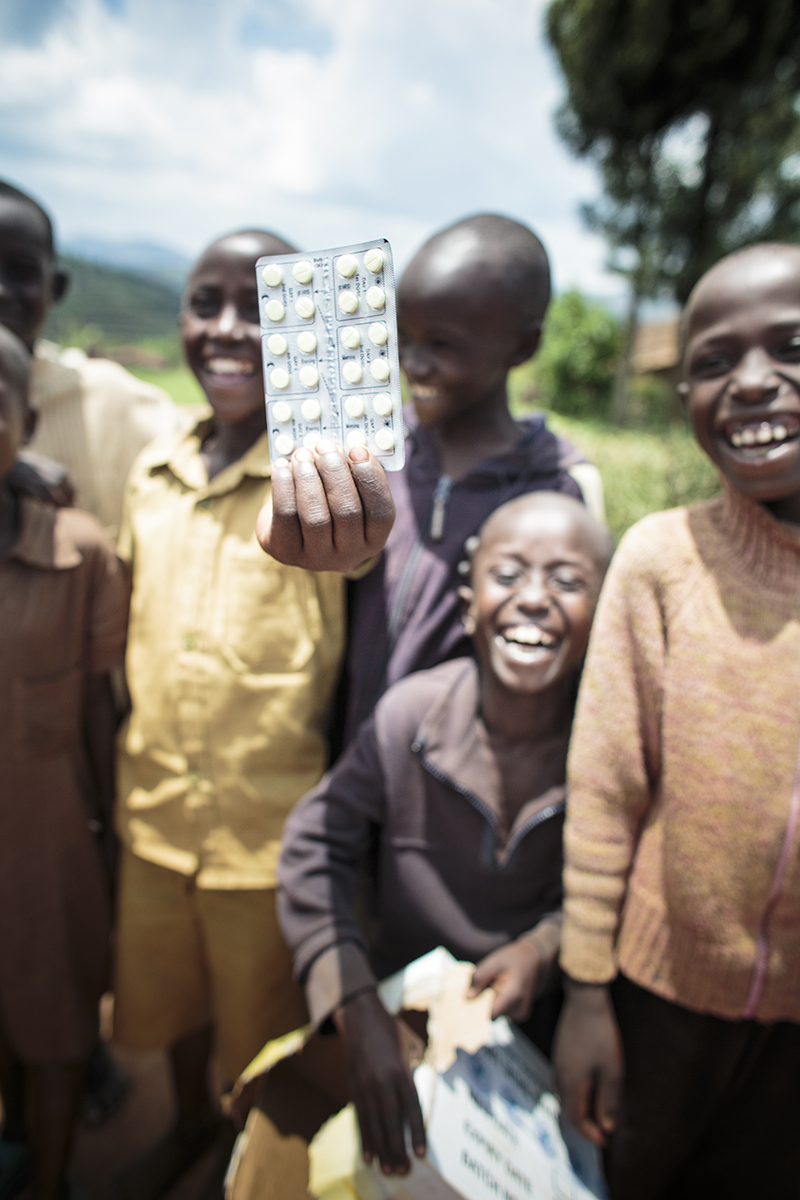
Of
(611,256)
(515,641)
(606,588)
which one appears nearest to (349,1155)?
(515,641)

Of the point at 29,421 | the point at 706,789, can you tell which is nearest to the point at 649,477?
the point at 706,789

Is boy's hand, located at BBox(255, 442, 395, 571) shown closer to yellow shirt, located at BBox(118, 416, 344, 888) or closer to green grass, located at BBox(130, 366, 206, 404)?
yellow shirt, located at BBox(118, 416, 344, 888)

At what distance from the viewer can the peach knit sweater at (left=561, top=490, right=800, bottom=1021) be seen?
3.76ft

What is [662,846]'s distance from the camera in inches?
50.0

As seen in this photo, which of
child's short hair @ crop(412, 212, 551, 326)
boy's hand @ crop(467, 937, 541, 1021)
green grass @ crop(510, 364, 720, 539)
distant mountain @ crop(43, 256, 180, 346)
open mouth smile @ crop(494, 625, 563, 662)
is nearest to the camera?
boy's hand @ crop(467, 937, 541, 1021)

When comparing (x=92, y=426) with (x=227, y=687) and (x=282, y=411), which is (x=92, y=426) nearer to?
(x=227, y=687)

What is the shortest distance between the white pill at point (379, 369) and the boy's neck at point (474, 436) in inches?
31.6

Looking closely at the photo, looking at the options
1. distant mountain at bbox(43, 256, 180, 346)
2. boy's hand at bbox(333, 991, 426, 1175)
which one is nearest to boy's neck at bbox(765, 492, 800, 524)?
boy's hand at bbox(333, 991, 426, 1175)

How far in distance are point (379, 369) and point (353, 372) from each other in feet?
0.12

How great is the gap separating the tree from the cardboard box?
1481 centimetres

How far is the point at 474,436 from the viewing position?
177 centimetres

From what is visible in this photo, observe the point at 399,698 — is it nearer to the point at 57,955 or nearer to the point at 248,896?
the point at 248,896

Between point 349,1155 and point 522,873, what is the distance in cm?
53

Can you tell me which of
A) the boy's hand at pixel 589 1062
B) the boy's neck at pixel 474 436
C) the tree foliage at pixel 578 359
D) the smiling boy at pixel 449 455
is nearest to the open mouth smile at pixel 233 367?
the smiling boy at pixel 449 455
